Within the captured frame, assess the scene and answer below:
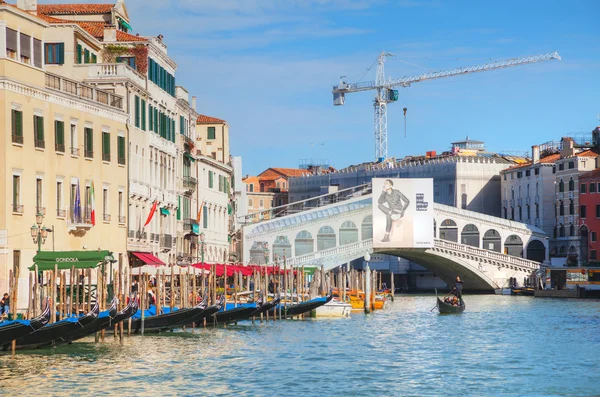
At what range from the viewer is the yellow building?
24.3 metres

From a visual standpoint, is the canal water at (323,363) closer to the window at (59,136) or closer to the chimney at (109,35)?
the window at (59,136)

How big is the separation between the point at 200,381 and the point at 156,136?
16.3 metres

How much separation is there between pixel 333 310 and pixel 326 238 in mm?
23158

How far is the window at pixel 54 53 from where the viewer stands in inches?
1187

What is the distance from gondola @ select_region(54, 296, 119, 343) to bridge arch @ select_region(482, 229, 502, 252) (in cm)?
4177

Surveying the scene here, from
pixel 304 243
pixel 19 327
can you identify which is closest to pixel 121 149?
pixel 19 327

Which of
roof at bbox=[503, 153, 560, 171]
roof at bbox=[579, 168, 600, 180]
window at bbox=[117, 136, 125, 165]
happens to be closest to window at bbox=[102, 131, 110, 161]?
window at bbox=[117, 136, 125, 165]

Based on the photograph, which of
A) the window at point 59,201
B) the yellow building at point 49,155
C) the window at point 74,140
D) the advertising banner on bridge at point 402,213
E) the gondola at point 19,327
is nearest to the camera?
the gondola at point 19,327

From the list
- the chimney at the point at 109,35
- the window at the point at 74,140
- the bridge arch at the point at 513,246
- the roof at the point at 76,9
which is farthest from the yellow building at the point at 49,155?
the bridge arch at the point at 513,246

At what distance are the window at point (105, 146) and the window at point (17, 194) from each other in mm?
4106

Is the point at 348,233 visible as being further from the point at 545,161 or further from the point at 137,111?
the point at 137,111

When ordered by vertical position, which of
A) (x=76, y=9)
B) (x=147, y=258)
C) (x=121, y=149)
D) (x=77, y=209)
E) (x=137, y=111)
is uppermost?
(x=76, y=9)

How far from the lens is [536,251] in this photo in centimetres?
6391

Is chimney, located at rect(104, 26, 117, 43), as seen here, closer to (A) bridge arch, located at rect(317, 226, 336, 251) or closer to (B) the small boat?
(B) the small boat
